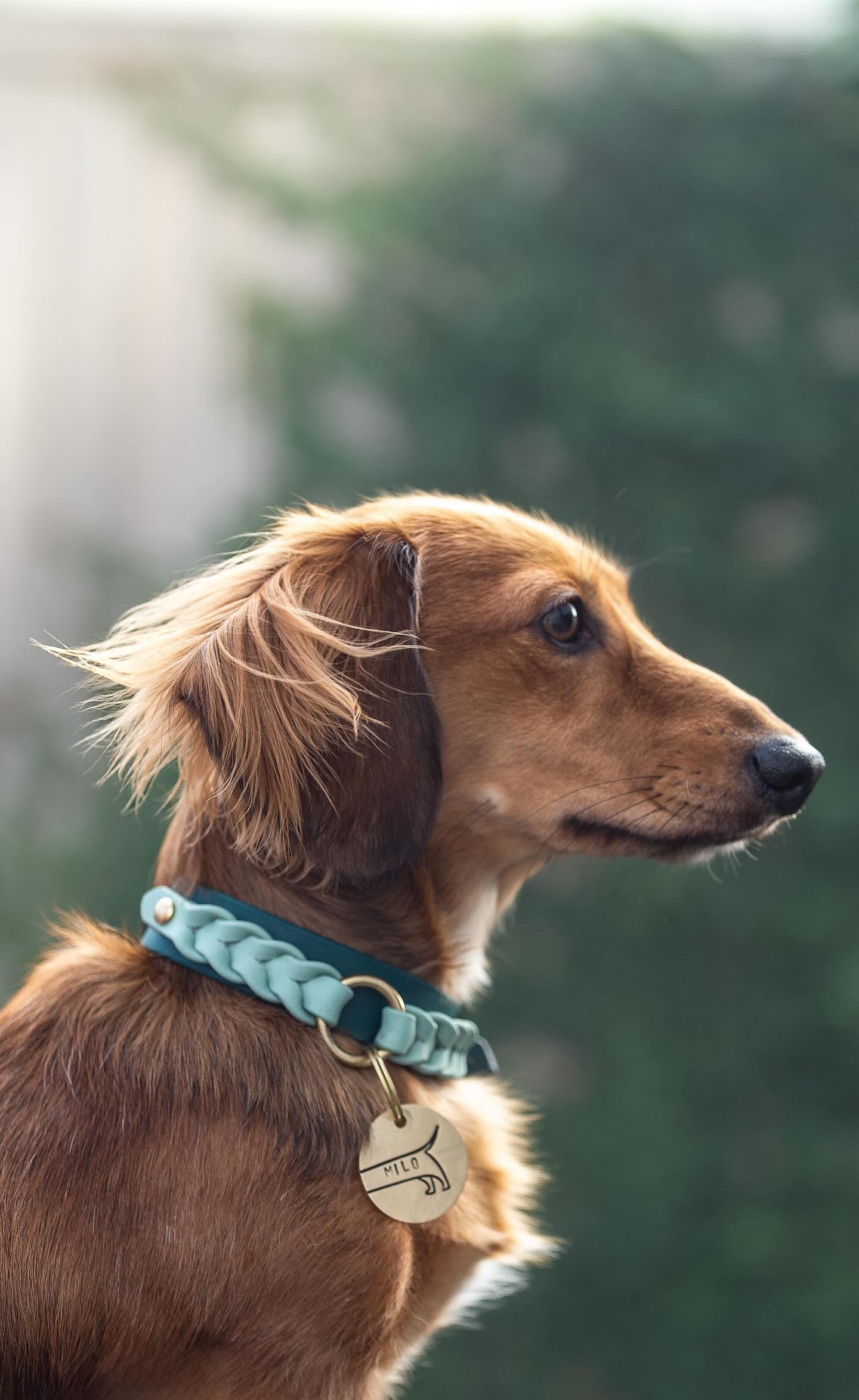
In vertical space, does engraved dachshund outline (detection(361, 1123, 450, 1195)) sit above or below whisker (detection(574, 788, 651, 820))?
below

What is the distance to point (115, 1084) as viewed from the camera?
1.29m

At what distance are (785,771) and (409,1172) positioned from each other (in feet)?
2.12

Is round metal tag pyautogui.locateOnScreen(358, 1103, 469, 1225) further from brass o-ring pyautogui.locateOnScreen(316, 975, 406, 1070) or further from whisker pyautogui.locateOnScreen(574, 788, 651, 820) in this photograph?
whisker pyautogui.locateOnScreen(574, 788, 651, 820)

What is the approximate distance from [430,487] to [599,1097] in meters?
2.05

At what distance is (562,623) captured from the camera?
63.3 inches

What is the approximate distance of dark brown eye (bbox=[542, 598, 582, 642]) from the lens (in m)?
1.60

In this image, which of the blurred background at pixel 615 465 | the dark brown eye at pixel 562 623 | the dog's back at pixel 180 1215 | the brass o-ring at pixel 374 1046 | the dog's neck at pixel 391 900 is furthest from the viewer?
the blurred background at pixel 615 465

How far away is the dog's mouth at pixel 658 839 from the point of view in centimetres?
154

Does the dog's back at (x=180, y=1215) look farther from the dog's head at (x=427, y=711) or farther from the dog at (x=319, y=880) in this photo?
the dog's head at (x=427, y=711)

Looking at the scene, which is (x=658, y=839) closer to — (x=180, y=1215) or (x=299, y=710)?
(x=299, y=710)

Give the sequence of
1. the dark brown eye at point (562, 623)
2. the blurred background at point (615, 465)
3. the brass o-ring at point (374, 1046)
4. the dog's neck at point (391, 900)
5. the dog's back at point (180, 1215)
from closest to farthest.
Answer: the dog's back at point (180, 1215), the brass o-ring at point (374, 1046), the dog's neck at point (391, 900), the dark brown eye at point (562, 623), the blurred background at point (615, 465)

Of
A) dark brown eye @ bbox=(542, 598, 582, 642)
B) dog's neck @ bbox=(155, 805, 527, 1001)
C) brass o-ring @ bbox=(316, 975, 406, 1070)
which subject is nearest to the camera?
brass o-ring @ bbox=(316, 975, 406, 1070)

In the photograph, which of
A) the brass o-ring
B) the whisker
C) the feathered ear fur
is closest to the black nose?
the whisker

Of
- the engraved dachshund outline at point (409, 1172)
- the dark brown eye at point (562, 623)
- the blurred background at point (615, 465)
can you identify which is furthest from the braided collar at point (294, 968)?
the blurred background at point (615, 465)
